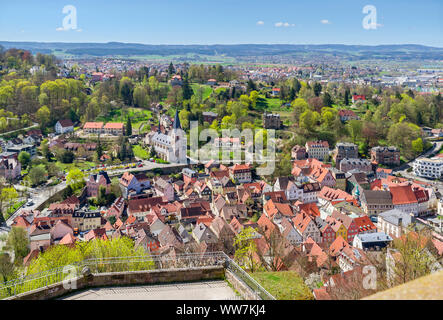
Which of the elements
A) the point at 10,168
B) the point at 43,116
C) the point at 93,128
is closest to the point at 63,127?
the point at 43,116

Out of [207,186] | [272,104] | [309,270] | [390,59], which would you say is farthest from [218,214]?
[390,59]

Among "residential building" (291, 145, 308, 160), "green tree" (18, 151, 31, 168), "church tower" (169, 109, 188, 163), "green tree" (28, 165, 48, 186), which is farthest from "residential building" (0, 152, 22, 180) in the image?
"residential building" (291, 145, 308, 160)

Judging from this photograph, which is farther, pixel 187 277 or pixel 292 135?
pixel 292 135

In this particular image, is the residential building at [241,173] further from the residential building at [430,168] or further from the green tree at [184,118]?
the residential building at [430,168]
